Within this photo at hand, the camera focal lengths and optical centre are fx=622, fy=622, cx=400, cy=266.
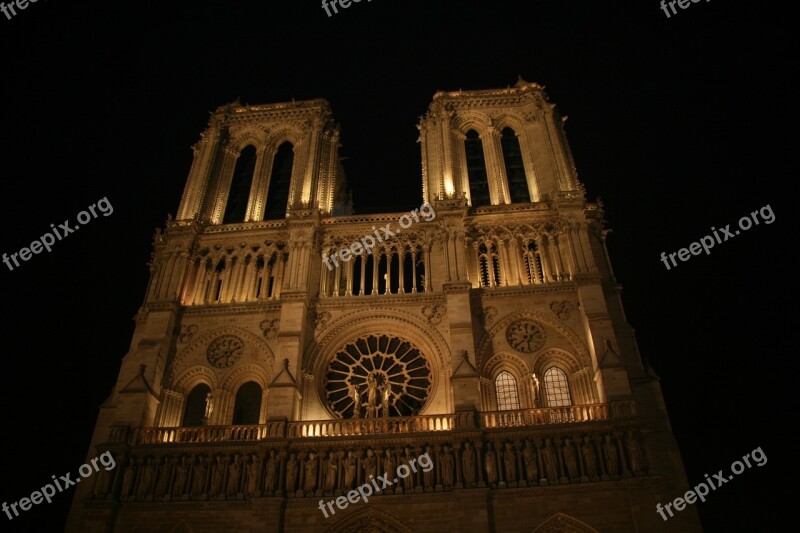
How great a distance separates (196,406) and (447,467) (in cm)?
1042

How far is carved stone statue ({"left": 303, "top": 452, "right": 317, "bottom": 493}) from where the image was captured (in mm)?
19844

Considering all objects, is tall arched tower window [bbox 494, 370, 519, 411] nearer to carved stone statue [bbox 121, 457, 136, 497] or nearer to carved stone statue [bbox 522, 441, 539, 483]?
carved stone statue [bbox 522, 441, 539, 483]

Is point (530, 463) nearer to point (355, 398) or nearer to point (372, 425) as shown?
point (372, 425)

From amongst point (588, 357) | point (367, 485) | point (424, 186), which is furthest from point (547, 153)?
point (367, 485)

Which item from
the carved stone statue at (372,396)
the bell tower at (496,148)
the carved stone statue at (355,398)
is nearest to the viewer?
the carved stone statue at (372,396)

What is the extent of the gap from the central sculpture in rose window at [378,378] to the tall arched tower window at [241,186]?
10032 mm

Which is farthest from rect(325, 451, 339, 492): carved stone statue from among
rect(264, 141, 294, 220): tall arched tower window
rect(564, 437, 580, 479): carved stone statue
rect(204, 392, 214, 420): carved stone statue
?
rect(264, 141, 294, 220): tall arched tower window

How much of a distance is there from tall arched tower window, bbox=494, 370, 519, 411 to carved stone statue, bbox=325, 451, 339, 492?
6312 millimetres

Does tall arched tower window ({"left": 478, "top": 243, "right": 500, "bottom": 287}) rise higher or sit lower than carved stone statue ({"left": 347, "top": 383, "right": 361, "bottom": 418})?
higher

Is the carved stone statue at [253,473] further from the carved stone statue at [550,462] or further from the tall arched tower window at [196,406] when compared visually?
the carved stone statue at [550,462]

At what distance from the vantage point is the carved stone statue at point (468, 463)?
1934 centimetres

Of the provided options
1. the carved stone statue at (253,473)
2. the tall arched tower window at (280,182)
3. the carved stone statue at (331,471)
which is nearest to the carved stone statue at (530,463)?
the carved stone statue at (331,471)

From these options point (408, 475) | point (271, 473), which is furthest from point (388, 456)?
point (271, 473)

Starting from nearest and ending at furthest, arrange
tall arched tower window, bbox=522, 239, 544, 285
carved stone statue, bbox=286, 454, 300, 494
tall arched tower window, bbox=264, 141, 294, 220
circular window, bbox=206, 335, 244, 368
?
carved stone statue, bbox=286, 454, 300, 494 < circular window, bbox=206, 335, 244, 368 < tall arched tower window, bbox=522, 239, 544, 285 < tall arched tower window, bbox=264, 141, 294, 220
